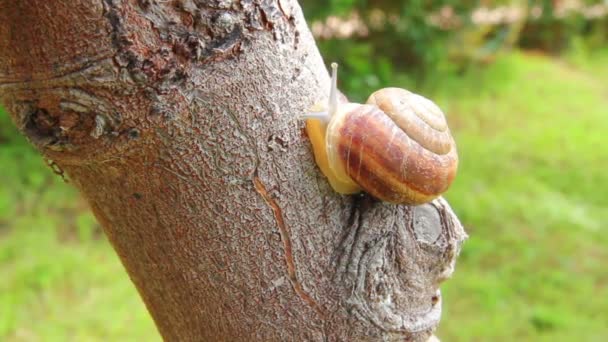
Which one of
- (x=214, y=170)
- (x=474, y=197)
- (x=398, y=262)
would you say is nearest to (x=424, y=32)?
(x=474, y=197)

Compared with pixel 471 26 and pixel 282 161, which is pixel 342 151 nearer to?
pixel 282 161

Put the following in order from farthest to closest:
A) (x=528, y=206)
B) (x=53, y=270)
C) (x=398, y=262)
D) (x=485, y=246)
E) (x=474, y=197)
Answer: (x=474, y=197), (x=528, y=206), (x=485, y=246), (x=53, y=270), (x=398, y=262)

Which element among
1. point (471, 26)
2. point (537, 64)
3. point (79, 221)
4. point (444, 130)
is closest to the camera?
point (444, 130)

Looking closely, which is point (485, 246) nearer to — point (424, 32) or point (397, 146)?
point (424, 32)

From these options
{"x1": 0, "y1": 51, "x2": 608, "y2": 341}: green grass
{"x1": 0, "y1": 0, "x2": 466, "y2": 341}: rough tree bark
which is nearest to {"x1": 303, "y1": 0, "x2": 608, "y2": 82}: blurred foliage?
{"x1": 0, "y1": 51, "x2": 608, "y2": 341}: green grass

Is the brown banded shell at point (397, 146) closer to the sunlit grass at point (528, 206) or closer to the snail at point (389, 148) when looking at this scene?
the snail at point (389, 148)

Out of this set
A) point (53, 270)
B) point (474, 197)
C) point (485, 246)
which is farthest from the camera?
point (474, 197)

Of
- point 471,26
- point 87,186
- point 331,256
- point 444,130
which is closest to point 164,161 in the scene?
point 87,186

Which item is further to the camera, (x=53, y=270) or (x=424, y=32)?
(x=424, y=32)

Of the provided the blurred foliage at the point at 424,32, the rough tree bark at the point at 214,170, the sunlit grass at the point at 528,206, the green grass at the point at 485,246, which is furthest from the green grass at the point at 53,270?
the rough tree bark at the point at 214,170
